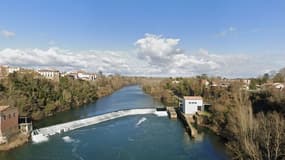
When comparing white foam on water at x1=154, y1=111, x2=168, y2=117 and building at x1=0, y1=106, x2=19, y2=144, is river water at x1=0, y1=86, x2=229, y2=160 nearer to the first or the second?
building at x1=0, y1=106, x2=19, y2=144

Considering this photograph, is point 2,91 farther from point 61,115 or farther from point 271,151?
point 271,151

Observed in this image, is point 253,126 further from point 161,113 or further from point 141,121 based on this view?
point 161,113

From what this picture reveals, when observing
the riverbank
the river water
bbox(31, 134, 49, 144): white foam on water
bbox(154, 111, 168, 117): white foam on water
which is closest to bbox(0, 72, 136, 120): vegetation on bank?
the river water

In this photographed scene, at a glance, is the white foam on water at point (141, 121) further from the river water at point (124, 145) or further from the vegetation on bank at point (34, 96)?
the vegetation on bank at point (34, 96)

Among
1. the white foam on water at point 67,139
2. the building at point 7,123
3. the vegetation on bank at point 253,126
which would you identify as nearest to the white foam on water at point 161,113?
the vegetation on bank at point 253,126

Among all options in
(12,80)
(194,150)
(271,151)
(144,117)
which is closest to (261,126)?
(271,151)

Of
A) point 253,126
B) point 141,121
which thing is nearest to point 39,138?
point 141,121
